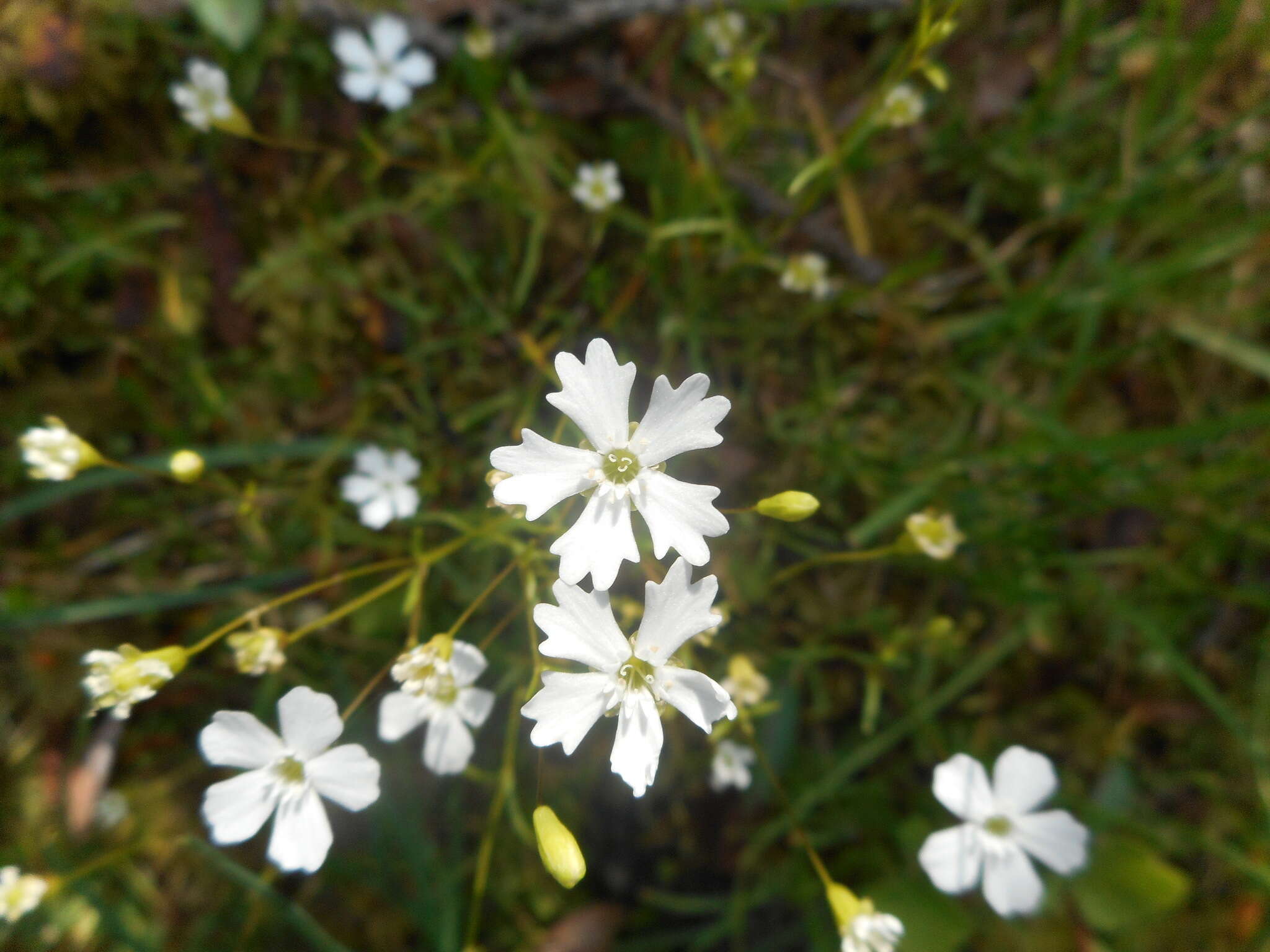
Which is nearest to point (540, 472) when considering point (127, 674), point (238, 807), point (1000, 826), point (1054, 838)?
point (127, 674)

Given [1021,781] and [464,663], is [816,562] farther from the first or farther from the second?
[464,663]

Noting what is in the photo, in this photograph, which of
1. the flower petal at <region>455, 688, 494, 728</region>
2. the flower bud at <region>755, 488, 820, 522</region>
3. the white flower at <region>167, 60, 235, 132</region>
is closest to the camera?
the flower bud at <region>755, 488, 820, 522</region>

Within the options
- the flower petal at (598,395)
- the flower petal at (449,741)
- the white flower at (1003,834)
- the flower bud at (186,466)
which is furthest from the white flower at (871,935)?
the flower bud at (186,466)

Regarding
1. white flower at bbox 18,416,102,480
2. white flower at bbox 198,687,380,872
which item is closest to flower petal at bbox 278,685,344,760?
white flower at bbox 198,687,380,872

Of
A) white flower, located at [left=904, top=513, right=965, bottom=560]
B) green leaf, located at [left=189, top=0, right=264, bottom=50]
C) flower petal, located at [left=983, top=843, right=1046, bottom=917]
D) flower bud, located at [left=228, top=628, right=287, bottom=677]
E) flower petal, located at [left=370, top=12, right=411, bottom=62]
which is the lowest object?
flower petal, located at [left=983, top=843, right=1046, bottom=917]

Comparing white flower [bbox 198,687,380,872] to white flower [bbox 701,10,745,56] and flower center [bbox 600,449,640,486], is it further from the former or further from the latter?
white flower [bbox 701,10,745,56]

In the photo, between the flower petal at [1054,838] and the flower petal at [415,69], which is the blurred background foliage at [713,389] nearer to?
the flower petal at [415,69]

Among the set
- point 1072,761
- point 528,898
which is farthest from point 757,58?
point 528,898
